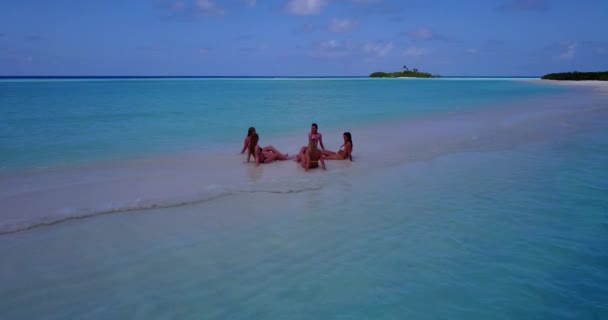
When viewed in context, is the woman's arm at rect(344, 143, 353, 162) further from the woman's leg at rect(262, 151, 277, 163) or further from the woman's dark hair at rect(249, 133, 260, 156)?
the woman's dark hair at rect(249, 133, 260, 156)

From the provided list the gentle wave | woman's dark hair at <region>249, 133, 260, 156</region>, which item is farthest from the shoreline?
woman's dark hair at <region>249, 133, 260, 156</region>

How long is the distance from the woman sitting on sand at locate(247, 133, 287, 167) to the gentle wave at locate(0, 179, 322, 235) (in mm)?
1858

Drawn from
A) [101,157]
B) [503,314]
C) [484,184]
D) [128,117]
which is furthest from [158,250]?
[128,117]

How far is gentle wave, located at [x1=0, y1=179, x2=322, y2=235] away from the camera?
21.2ft

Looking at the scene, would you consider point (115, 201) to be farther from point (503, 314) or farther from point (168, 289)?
point (503, 314)

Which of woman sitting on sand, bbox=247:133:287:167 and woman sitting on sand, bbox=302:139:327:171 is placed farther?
woman sitting on sand, bbox=247:133:287:167

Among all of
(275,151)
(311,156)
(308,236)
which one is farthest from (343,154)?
(308,236)

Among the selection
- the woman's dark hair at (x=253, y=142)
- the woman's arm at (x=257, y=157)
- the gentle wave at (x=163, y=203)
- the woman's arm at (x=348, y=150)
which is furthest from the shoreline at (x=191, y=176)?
the woman's dark hair at (x=253, y=142)

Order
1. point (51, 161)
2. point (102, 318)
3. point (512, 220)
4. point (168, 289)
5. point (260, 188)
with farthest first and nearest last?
point (51, 161)
point (260, 188)
point (512, 220)
point (168, 289)
point (102, 318)

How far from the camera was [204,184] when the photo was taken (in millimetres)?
8805

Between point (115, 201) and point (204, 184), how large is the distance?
1.82 meters

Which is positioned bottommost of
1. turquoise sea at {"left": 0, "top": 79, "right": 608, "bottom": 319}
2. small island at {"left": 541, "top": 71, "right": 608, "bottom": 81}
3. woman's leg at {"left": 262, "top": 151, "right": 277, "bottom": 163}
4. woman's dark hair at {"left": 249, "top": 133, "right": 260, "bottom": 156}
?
turquoise sea at {"left": 0, "top": 79, "right": 608, "bottom": 319}

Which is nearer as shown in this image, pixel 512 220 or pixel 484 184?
pixel 512 220

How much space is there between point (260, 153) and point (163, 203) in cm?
378
